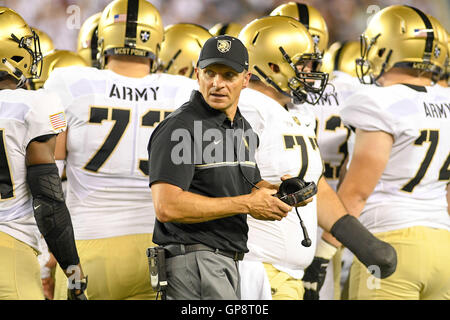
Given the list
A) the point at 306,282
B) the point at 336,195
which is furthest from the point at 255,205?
the point at 306,282

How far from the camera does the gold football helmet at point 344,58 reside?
5.51 m

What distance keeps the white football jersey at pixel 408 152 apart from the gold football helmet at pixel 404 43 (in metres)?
0.22

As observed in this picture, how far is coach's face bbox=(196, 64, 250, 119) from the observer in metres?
2.63

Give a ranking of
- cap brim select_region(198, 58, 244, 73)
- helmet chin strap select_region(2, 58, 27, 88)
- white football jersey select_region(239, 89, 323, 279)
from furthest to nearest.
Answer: white football jersey select_region(239, 89, 323, 279) → helmet chin strap select_region(2, 58, 27, 88) → cap brim select_region(198, 58, 244, 73)

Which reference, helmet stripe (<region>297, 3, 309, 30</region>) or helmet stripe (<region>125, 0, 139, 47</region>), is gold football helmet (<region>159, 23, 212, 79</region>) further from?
helmet stripe (<region>125, 0, 139, 47</region>)

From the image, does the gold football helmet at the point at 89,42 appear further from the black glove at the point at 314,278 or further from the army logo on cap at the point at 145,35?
the black glove at the point at 314,278

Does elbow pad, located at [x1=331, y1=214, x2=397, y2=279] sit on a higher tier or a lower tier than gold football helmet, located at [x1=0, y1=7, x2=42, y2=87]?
lower

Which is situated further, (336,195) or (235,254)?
(336,195)

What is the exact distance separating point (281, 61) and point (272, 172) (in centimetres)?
67

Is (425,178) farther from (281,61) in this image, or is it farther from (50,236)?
(50,236)

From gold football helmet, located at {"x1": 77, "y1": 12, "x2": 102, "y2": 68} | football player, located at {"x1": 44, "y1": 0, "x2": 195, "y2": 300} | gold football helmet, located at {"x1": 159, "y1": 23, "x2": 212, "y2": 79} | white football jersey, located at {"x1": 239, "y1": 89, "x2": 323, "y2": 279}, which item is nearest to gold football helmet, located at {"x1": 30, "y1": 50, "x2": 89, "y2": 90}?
gold football helmet, located at {"x1": 77, "y1": 12, "x2": 102, "y2": 68}

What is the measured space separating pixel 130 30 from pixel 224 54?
1.29 meters

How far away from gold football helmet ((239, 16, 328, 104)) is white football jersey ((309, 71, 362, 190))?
60 centimetres

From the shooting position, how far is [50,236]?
2941 millimetres
